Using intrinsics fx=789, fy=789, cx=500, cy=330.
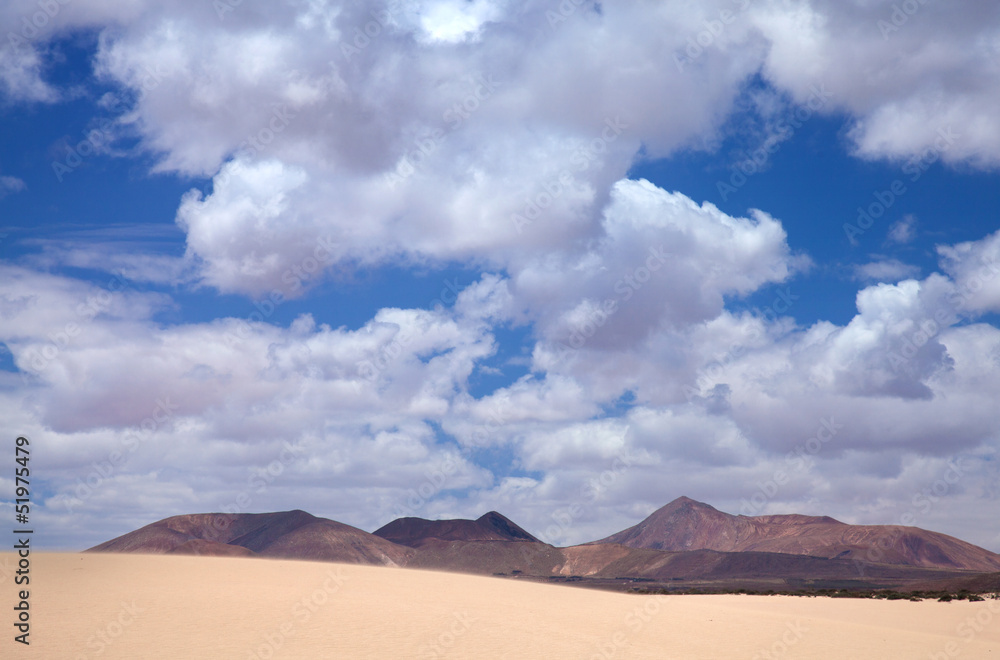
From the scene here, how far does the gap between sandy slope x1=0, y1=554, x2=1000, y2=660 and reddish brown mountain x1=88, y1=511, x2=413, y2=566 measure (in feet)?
363

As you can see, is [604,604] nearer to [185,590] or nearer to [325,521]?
[185,590]

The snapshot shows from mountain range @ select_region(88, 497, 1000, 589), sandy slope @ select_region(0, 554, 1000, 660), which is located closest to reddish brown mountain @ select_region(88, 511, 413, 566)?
mountain range @ select_region(88, 497, 1000, 589)

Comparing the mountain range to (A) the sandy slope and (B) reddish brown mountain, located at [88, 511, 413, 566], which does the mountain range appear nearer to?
(B) reddish brown mountain, located at [88, 511, 413, 566]

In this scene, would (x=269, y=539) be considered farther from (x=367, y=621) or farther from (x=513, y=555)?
(x=367, y=621)

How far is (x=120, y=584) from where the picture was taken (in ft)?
107

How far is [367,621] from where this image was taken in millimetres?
27188

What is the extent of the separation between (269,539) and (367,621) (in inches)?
6183

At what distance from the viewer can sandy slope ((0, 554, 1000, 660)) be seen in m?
23.7

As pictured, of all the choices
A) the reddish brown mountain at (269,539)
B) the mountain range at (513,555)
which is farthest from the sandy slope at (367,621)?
the reddish brown mountain at (269,539)

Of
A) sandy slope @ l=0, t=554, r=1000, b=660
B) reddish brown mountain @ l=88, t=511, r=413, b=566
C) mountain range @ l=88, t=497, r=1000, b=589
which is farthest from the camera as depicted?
reddish brown mountain @ l=88, t=511, r=413, b=566

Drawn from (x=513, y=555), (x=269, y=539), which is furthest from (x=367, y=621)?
(x=269, y=539)

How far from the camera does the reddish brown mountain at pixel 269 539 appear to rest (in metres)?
157

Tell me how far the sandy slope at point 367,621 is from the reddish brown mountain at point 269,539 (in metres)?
111

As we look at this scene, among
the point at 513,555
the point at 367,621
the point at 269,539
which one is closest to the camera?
the point at 367,621
